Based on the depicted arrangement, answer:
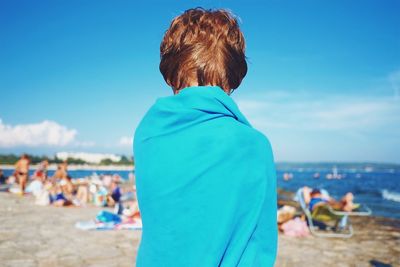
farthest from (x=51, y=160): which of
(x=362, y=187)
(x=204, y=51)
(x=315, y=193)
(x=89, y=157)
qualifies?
(x=204, y=51)

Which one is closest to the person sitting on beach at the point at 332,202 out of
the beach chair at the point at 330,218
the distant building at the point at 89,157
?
the beach chair at the point at 330,218

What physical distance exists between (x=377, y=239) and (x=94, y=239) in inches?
270

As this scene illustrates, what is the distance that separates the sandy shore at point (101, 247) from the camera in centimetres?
525

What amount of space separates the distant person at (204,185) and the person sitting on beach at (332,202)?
28.2 ft

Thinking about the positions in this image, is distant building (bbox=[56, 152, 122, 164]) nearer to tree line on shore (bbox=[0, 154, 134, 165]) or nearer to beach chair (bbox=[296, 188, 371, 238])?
tree line on shore (bbox=[0, 154, 134, 165])

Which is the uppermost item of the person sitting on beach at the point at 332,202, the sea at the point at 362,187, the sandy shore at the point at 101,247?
the person sitting on beach at the point at 332,202

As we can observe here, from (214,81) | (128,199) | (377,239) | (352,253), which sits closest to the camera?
(214,81)

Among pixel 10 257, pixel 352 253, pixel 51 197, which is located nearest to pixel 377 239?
pixel 352 253

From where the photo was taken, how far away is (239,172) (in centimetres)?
94

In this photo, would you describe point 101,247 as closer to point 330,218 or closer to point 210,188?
point 210,188

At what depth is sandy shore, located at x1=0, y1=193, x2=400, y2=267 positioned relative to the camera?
5.25 meters

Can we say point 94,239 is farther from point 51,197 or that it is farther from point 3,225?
point 51,197

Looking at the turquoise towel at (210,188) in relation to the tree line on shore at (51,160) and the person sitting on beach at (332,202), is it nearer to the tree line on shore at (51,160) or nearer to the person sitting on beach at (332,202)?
the person sitting on beach at (332,202)

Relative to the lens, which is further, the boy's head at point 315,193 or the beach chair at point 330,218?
the boy's head at point 315,193
